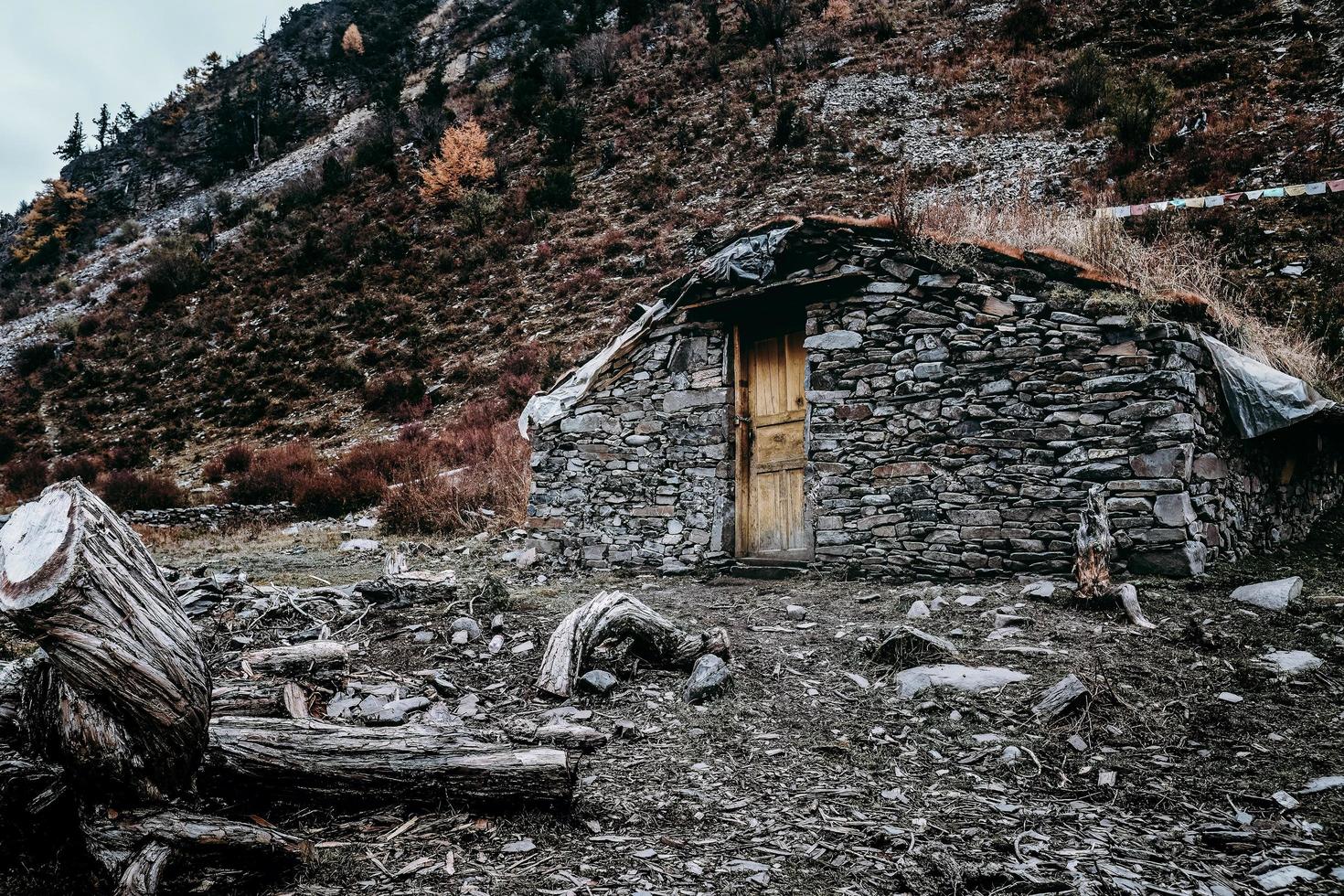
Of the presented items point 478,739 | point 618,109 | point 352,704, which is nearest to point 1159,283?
point 478,739

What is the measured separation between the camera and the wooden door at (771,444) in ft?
24.0

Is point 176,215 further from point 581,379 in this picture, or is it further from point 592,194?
point 581,379

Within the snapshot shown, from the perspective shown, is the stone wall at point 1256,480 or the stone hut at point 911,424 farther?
the stone wall at point 1256,480

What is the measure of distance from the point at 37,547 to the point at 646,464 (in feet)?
19.5

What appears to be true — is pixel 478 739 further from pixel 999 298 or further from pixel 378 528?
pixel 378 528

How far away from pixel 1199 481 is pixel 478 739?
5874 millimetres

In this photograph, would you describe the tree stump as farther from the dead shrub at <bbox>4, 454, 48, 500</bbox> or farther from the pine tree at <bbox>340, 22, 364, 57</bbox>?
the pine tree at <bbox>340, 22, 364, 57</bbox>

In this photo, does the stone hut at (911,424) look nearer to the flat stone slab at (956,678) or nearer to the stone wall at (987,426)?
the stone wall at (987,426)

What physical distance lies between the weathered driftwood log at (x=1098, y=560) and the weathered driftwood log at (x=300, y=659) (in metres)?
4.93

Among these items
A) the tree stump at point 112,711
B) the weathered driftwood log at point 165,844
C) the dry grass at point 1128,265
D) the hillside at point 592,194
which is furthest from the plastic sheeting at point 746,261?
the weathered driftwood log at point 165,844

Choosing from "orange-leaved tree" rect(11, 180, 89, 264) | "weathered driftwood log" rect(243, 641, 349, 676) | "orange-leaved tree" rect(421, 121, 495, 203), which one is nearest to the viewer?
"weathered driftwood log" rect(243, 641, 349, 676)

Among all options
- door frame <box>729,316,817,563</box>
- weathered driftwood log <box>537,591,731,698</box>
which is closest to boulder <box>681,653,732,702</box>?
weathered driftwood log <box>537,591,731,698</box>

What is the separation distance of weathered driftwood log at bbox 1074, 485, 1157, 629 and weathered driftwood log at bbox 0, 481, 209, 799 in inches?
199

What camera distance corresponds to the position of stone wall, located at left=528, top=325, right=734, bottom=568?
Answer: 7469mm
